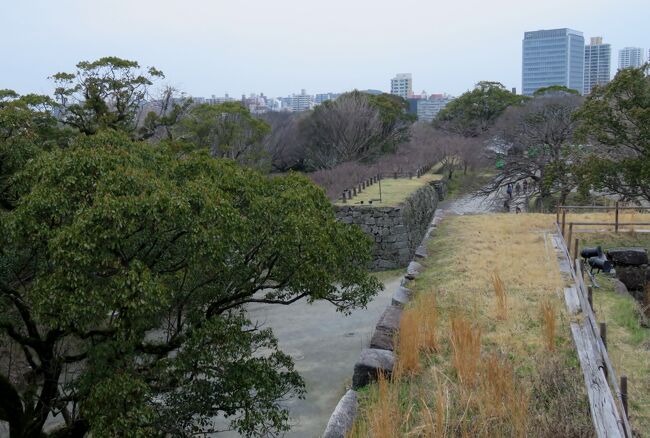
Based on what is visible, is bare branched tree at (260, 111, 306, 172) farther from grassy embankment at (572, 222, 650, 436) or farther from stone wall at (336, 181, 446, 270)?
grassy embankment at (572, 222, 650, 436)

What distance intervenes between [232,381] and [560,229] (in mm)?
10503

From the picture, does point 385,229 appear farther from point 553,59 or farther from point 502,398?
point 553,59

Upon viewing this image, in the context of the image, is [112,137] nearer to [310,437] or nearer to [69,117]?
[310,437]

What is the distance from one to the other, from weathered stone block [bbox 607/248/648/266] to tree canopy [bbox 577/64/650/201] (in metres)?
1.82

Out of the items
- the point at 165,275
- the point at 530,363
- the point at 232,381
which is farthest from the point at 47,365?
the point at 530,363

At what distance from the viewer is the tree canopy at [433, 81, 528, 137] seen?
1971 inches

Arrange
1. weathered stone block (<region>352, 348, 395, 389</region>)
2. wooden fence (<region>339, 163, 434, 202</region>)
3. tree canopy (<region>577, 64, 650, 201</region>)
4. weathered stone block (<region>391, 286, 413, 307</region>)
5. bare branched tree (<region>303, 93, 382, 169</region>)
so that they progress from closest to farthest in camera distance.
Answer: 1. weathered stone block (<region>352, 348, 395, 389</region>)
2. weathered stone block (<region>391, 286, 413, 307</region>)
3. tree canopy (<region>577, 64, 650, 201</region>)
4. wooden fence (<region>339, 163, 434, 202</region>)
5. bare branched tree (<region>303, 93, 382, 169</region>)

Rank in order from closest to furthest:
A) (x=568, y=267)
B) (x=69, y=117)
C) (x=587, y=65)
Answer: (x=568, y=267), (x=69, y=117), (x=587, y=65)

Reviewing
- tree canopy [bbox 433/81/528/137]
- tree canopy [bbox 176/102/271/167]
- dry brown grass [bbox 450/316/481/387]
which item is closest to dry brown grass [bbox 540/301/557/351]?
dry brown grass [bbox 450/316/481/387]

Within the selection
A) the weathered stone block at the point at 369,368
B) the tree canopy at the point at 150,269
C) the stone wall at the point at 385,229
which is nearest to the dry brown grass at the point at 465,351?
the weathered stone block at the point at 369,368

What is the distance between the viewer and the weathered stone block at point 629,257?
490 inches

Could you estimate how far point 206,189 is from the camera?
6.61m

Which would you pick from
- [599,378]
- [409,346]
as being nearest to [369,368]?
[409,346]

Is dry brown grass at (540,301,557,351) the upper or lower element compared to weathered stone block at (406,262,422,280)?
upper
